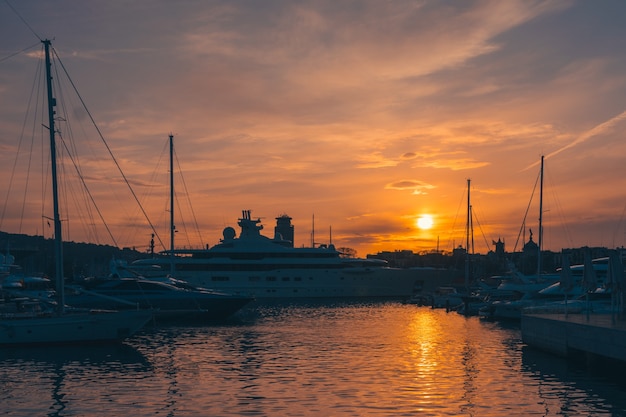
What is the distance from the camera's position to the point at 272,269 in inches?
3725

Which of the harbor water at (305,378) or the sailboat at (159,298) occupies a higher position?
the sailboat at (159,298)

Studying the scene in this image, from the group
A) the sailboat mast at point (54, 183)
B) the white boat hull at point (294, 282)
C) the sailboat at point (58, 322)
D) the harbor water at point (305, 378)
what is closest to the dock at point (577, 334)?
the harbor water at point (305, 378)

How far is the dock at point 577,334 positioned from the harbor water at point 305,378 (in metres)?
0.63

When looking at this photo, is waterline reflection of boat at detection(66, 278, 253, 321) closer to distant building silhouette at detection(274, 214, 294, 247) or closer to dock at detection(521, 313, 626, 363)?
dock at detection(521, 313, 626, 363)

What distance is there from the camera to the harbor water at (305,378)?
71.0 feet

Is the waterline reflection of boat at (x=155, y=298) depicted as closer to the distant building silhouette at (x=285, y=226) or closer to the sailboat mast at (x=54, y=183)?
the sailboat mast at (x=54, y=183)

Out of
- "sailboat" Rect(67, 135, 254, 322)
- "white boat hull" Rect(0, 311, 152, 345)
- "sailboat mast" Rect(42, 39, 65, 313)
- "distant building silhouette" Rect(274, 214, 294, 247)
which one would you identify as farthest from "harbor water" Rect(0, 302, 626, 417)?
"distant building silhouette" Rect(274, 214, 294, 247)

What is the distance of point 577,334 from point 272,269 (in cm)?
6704

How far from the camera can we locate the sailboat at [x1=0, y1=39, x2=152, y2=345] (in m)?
35.1

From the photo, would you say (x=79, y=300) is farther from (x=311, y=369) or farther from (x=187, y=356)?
(x=311, y=369)

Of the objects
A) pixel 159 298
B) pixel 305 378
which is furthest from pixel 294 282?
pixel 305 378

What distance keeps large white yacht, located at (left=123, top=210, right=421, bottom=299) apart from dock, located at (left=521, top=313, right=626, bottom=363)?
2293 inches

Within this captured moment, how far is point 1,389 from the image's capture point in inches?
986

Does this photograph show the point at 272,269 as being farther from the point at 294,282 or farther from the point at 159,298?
the point at 159,298
